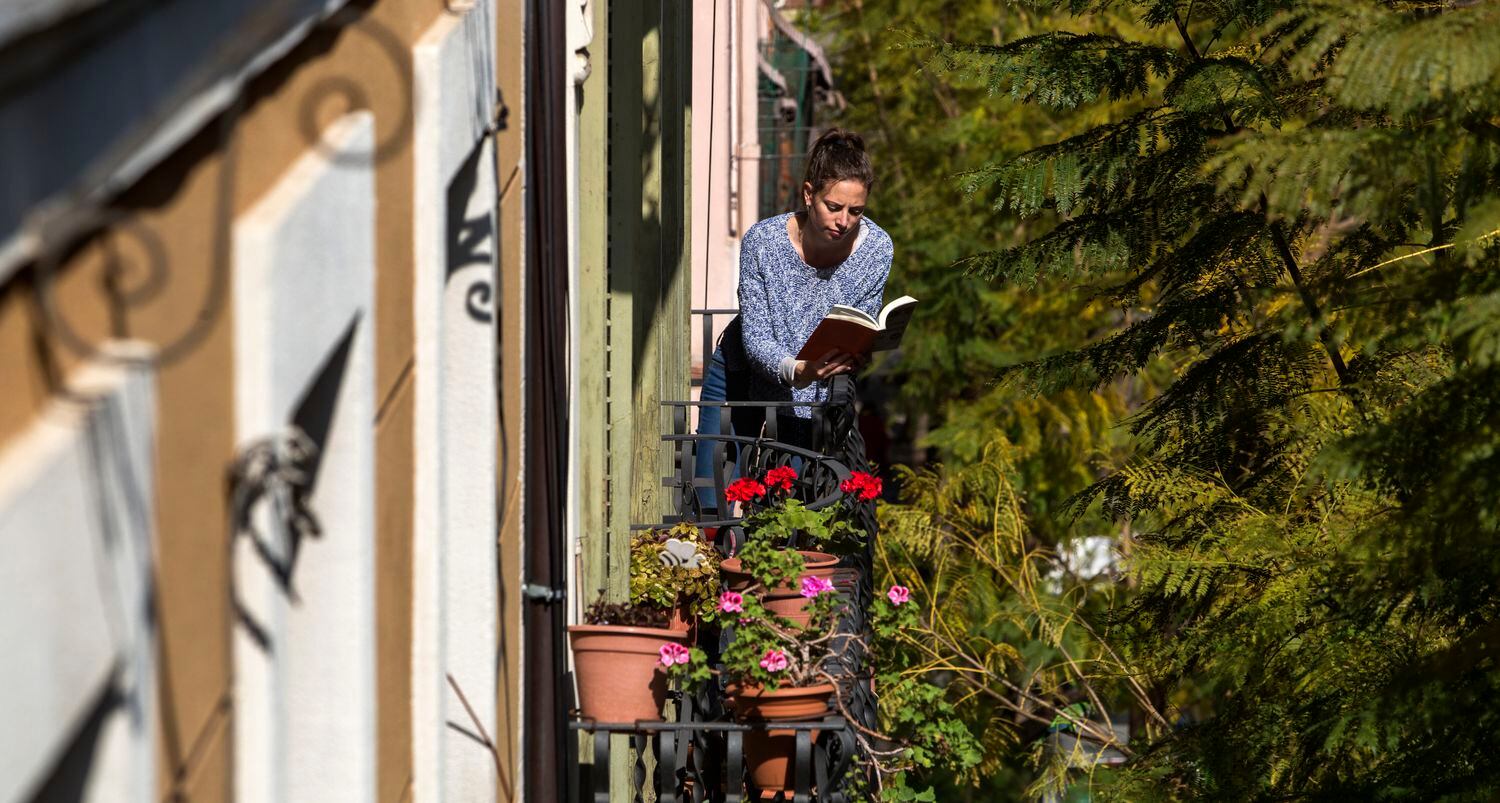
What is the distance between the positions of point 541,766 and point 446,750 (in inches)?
22.6

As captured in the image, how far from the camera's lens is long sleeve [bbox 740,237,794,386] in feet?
22.1

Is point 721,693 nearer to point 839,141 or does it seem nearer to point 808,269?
point 808,269

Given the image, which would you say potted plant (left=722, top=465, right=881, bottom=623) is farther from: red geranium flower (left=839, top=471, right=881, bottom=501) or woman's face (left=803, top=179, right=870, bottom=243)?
woman's face (left=803, top=179, right=870, bottom=243)

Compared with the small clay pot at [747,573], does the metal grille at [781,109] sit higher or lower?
higher

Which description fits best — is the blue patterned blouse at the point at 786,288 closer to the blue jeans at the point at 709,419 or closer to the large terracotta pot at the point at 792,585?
the blue jeans at the point at 709,419

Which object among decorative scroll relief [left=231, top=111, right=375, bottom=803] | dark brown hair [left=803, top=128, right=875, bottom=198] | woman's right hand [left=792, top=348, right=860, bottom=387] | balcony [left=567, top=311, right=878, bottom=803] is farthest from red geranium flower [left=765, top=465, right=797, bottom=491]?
decorative scroll relief [left=231, top=111, right=375, bottom=803]

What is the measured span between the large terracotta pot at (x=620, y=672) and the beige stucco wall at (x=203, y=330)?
196 centimetres

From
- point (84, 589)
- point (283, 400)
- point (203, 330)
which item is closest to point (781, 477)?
point (283, 400)

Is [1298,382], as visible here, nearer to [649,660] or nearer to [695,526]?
[695,526]

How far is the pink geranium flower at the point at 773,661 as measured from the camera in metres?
4.81

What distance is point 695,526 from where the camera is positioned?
20.3 feet

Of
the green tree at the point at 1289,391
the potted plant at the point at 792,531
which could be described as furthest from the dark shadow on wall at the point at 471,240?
the potted plant at the point at 792,531

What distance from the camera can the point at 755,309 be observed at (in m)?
6.80

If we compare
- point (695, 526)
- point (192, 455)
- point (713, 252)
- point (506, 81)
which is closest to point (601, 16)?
point (695, 526)
